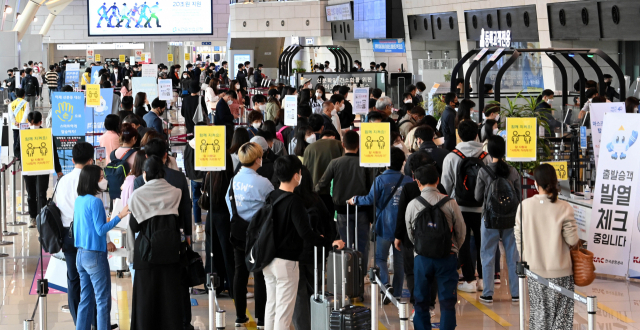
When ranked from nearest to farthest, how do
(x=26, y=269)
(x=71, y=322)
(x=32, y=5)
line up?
(x=71, y=322)
(x=26, y=269)
(x=32, y=5)

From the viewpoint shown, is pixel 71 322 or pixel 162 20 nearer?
pixel 71 322

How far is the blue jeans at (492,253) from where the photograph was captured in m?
7.14

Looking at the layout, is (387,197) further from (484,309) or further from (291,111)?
(291,111)

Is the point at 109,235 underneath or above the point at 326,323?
above

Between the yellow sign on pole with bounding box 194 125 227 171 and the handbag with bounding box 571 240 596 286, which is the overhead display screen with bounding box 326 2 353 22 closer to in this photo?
the yellow sign on pole with bounding box 194 125 227 171

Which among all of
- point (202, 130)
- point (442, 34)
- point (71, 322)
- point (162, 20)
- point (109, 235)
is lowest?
point (71, 322)

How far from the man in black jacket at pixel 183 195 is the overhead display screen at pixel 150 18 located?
3373 centimetres

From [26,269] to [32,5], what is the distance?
3032 cm

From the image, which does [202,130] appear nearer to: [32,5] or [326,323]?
[326,323]

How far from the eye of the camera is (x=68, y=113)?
1009cm

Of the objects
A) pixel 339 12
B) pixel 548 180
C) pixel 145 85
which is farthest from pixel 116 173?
pixel 339 12

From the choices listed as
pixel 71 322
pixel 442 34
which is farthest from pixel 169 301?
pixel 442 34

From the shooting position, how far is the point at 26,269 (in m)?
8.79

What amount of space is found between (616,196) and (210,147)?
4457mm
